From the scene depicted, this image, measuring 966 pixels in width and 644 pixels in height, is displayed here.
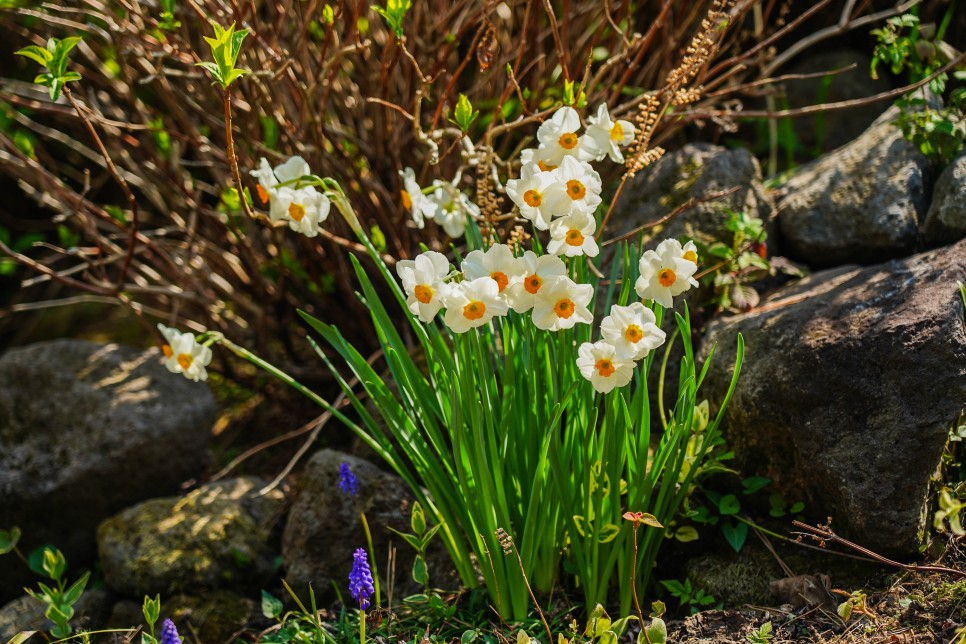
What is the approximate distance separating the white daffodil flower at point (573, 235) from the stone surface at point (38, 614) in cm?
182

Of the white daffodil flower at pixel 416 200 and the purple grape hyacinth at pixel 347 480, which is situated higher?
the white daffodil flower at pixel 416 200

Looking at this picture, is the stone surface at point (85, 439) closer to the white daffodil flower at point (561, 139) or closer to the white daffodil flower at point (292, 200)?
the white daffodil flower at point (292, 200)

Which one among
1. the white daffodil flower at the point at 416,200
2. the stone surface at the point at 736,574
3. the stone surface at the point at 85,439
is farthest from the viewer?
the stone surface at the point at 85,439

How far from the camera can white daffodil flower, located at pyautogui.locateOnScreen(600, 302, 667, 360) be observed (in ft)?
5.51

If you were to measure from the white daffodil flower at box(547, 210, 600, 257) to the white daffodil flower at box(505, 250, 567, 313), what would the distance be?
8 centimetres

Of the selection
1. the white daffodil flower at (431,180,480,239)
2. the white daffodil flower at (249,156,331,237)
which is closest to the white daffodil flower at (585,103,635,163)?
the white daffodil flower at (431,180,480,239)

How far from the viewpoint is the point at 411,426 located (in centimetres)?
213

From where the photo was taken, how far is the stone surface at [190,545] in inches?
102

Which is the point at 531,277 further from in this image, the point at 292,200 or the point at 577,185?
the point at 292,200

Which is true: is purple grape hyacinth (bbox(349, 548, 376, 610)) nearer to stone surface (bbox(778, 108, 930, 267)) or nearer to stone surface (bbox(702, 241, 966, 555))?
stone surface (bbox(702, 241, 966, 555))

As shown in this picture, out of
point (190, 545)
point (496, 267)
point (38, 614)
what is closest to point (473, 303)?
point (496, 267)

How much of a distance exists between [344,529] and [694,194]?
1.53 meters

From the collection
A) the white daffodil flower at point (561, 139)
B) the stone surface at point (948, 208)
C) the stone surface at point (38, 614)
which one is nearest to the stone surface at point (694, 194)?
the stone surface at point (948, 208)

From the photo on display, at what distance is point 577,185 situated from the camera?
1750 millimetres
